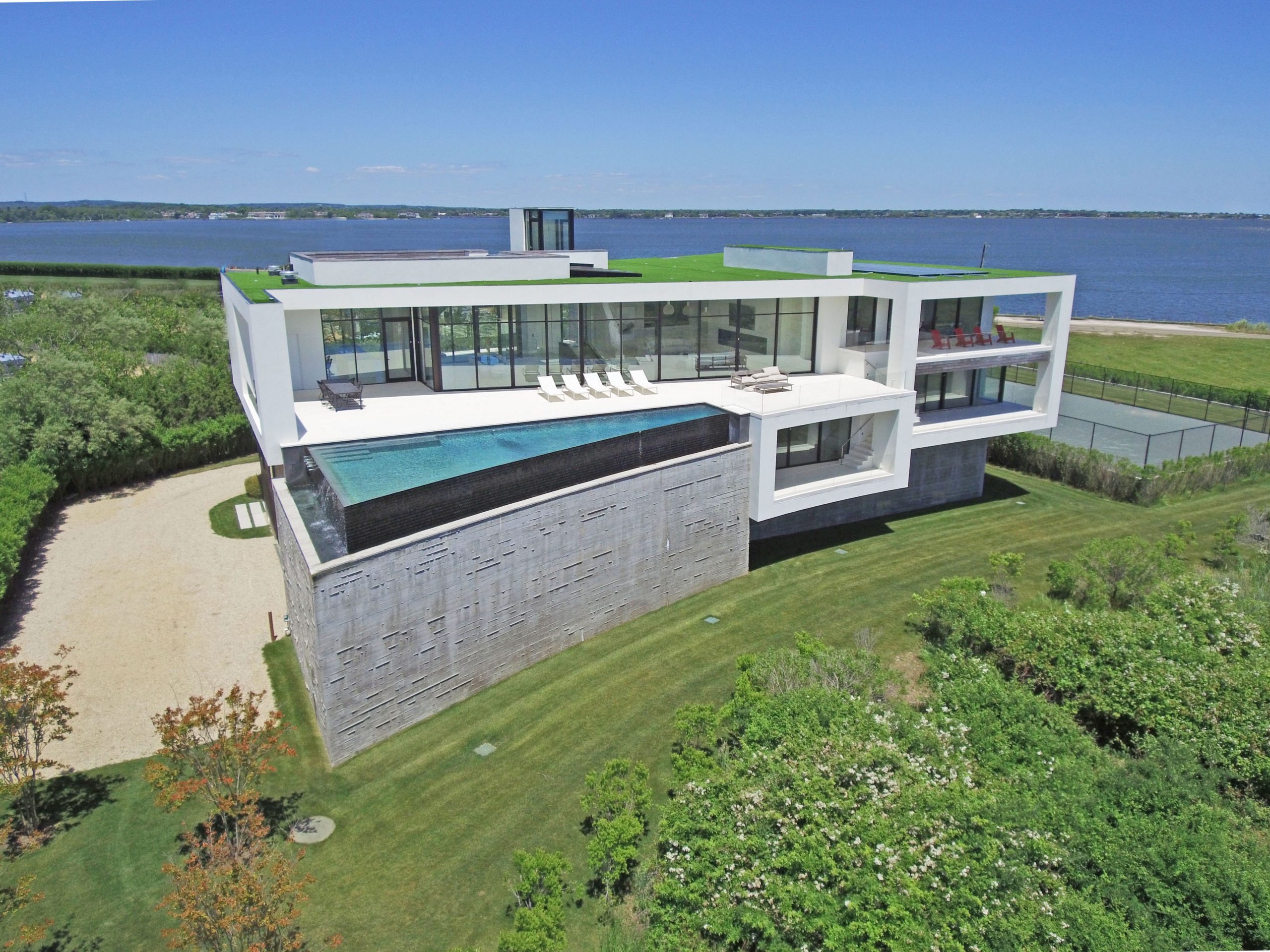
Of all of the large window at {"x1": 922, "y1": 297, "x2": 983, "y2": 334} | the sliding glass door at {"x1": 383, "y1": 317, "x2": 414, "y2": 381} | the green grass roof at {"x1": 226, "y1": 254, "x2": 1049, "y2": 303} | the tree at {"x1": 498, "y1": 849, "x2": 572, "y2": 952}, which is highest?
the green grass roof at {"x1": 226, "y1": 254, "x2": 1049, "y2": 303}

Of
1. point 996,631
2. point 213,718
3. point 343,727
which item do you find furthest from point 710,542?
point 213,718

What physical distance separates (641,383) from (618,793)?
1364 centimetres

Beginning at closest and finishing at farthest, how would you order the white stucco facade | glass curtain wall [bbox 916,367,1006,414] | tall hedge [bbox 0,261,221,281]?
the white stucco facade, glass curtain wall [bbox 916,367,1006,414], tall hedge [bbox 0,261,221,281]

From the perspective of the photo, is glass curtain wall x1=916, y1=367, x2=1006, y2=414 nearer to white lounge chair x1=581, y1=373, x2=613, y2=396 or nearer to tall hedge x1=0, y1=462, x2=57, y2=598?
white lounge chair x1=581, y1=373, x2=613, y2=396

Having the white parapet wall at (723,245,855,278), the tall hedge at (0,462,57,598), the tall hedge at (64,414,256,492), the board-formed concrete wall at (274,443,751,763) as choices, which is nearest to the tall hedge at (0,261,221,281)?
the tall hedge at (64,414,256,492)

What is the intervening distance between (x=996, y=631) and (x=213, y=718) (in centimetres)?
1330

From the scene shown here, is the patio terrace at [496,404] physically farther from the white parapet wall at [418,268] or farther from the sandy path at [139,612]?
the sandy path at [139,612]

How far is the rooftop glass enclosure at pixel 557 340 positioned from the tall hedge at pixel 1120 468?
9816 millimetres

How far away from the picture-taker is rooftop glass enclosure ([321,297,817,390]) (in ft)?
77.2

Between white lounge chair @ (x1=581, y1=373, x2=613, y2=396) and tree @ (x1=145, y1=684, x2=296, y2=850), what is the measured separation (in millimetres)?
12279

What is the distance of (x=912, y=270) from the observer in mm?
28188

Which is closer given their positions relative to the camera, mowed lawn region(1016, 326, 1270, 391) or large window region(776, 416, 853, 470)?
large window region(776, 416, 853, 470)

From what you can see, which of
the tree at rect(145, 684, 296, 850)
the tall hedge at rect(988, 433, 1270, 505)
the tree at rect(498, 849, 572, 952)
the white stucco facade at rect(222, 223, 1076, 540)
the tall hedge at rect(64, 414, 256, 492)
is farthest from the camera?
the tall hedge at rect(64, 414, 256, 492)

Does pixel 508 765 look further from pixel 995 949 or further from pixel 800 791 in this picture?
pixel 995 949
